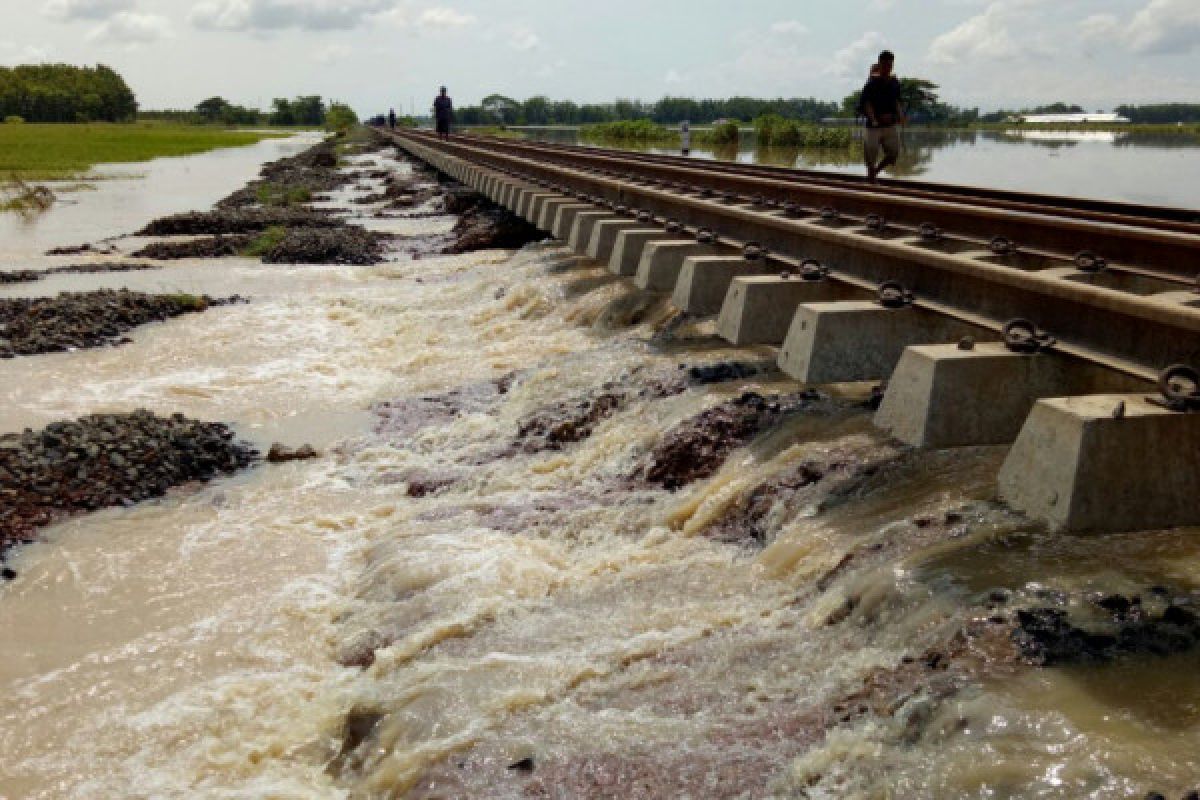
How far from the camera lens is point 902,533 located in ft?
14.4

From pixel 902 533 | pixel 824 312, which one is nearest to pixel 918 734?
pixel 902 533

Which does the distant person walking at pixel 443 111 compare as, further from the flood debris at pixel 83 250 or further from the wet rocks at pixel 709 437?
the wet rocks at pixel 709 437

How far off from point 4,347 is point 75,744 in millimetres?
9640

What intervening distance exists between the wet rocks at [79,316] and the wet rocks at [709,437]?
9401mm

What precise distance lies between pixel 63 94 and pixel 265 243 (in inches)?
6767

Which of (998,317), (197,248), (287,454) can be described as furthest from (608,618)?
(197,248)

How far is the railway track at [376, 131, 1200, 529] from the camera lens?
394 cm

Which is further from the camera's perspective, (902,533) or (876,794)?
(902,533)

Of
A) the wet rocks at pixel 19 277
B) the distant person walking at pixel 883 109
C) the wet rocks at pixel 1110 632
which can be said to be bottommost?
the wet rocks at pixel 19 277

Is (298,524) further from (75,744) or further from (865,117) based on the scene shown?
(865,117)

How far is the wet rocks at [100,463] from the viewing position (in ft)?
24.2

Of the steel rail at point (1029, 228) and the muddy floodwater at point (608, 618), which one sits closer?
the muddy floodwater at point (608, 618)

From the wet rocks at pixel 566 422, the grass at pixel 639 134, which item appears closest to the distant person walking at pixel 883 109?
the wet rocks at pixel 566 422

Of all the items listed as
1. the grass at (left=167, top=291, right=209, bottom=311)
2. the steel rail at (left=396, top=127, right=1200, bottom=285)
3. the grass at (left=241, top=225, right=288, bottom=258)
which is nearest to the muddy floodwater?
the steel rail at (left=396, top=127, right=1200, bottom=285)
